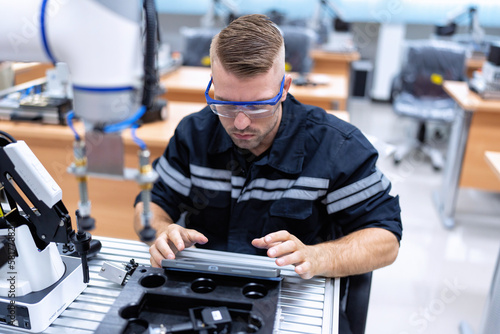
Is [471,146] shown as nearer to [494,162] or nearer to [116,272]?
[494,162]

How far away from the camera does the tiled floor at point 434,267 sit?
6.73 ft

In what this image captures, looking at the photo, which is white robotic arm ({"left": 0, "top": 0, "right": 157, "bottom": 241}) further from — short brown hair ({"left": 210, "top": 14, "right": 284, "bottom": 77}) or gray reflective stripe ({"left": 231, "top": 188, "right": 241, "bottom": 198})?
gray reflective stripe ({"left": 231, "top": 188, "right": 241, "bottom": 198})

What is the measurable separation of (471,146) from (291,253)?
226 centimetres

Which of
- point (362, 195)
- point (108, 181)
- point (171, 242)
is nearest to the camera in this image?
point (171, 242)

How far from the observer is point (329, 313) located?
89 cm

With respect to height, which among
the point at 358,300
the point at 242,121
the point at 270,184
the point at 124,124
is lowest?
the point at 358,300

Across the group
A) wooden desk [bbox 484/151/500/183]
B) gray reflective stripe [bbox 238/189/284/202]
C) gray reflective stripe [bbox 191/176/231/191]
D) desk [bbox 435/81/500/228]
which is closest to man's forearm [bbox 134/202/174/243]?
gray reflective stripe [bbox 191/176/231/191]

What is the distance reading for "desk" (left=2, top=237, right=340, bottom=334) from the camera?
0.84 m

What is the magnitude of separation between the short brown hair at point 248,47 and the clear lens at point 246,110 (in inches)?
3.2

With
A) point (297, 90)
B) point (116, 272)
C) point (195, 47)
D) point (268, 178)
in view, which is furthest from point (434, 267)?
point (195, 47)

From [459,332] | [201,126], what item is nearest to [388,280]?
[459,332]

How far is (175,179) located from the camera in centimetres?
132

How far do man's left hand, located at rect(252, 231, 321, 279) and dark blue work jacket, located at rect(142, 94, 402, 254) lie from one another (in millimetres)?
204

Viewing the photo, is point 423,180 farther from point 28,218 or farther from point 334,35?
point 28,218
